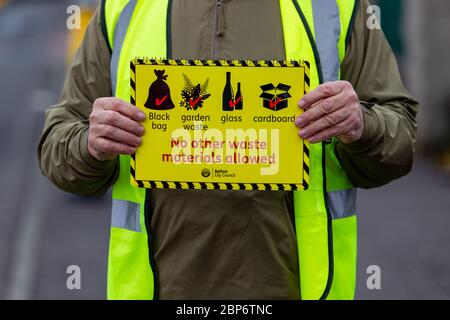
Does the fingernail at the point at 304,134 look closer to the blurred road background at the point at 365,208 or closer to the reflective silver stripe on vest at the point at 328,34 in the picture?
the reflective silver stripe on vest at the point at 328,34

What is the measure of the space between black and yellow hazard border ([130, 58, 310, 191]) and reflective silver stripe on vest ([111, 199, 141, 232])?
0.16 metres

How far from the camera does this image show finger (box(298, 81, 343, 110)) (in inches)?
150

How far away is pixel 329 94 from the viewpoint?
150 inches

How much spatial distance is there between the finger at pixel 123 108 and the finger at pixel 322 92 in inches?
21.5

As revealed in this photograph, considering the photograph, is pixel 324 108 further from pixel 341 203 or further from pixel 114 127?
pixel 114 127

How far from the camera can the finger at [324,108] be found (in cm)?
380

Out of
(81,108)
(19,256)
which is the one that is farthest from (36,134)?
(81,108)

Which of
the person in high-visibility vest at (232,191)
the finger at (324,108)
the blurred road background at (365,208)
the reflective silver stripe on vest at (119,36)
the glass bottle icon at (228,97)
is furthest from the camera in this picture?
the blurred road background at (365,208)

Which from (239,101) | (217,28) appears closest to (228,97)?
(239,101)

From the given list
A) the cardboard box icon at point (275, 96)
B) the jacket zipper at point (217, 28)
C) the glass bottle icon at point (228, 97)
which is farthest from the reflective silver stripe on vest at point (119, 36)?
the cardboard box icon at point (275, 96)

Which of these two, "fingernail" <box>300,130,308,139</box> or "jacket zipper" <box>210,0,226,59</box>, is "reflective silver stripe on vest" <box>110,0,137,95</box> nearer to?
"jacket zipper" <box>210,0,226,59</box>

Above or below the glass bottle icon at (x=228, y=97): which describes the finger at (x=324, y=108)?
A: below

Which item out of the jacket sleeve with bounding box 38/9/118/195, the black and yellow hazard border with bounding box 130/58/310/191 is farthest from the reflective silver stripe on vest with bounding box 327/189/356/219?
the jacket sleeve with bounding box 38/9/118/195
